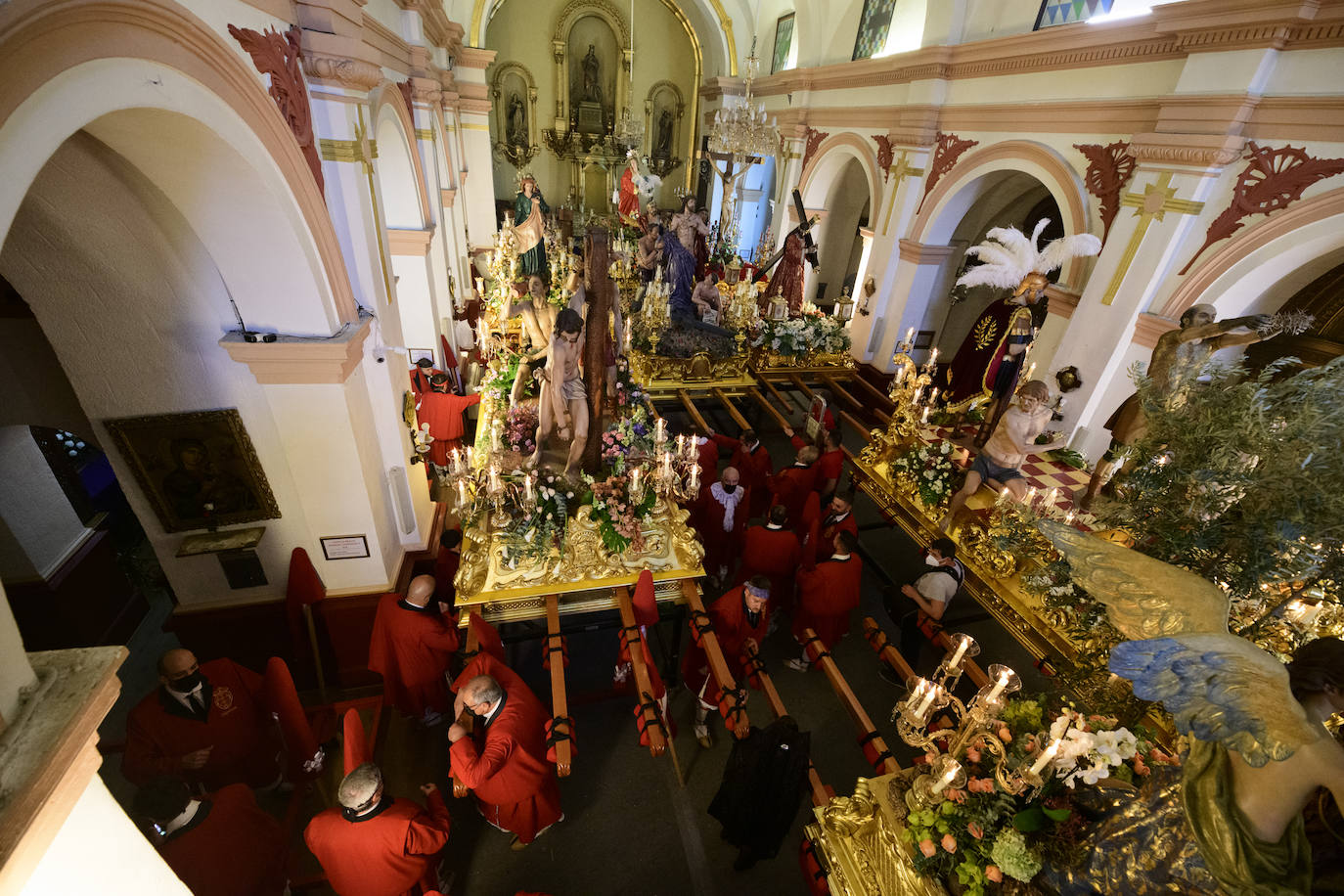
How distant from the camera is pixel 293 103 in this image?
3.65 m

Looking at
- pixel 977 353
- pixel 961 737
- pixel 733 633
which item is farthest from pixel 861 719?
pixel 977 353

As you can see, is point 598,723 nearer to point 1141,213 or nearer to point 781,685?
point 781,685

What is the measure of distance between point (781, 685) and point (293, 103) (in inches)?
240

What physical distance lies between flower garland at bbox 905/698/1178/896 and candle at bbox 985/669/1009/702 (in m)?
0.26

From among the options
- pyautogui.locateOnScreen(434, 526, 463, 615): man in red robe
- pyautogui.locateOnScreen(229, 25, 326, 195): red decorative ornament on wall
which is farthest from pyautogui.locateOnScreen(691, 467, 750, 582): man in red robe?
pyautogui.locateOnScreen(229, 25, 326, 195): red decorative ornament on wall

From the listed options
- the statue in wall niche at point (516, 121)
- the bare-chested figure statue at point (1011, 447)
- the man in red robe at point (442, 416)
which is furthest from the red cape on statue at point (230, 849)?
the statue in wall niche at point (516, 121)

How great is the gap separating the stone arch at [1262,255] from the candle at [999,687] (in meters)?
5.71

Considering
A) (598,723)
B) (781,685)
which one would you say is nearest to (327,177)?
(598,723)

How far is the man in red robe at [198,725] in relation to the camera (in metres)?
3.47

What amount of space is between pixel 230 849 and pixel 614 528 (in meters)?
3.28

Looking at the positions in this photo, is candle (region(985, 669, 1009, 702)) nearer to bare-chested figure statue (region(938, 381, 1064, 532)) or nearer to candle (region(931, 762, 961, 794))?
candle (region(931, 762, 961, 794))

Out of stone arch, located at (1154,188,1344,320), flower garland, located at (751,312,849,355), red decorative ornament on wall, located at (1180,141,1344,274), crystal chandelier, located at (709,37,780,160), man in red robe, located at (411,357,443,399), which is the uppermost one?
crystal chandelier, located at (709,37,780,160)

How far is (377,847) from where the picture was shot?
3.03 m

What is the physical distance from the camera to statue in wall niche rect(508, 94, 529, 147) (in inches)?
762
